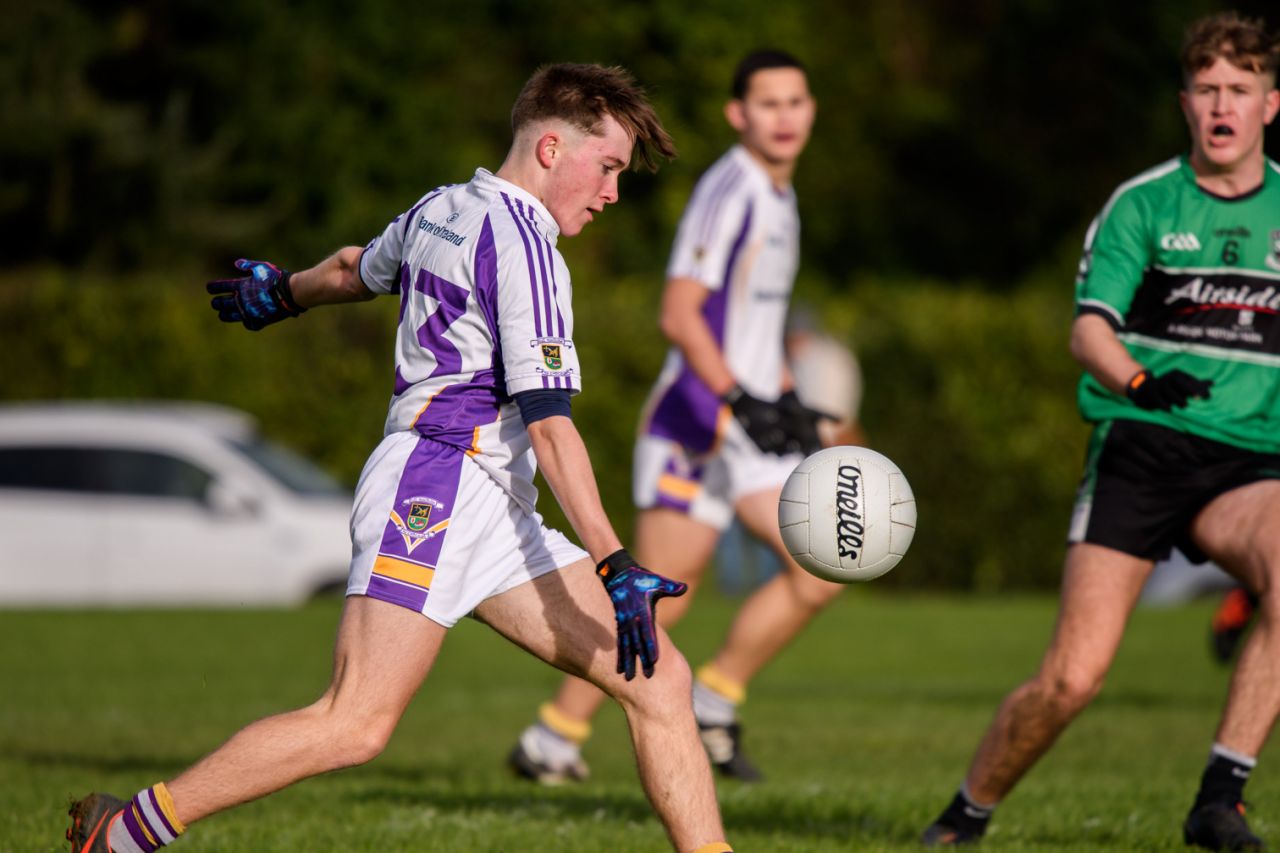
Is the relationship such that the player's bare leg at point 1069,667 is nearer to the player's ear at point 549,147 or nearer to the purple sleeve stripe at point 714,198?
the player's ear at point 549,147

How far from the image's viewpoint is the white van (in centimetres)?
1783

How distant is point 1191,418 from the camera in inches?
237

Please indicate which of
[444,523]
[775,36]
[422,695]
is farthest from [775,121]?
[775,36]

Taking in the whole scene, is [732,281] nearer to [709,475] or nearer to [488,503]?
[709,475]

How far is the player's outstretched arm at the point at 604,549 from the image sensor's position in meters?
4.52

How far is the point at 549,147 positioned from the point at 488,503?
1.00 meters

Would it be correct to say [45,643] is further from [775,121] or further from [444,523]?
[444,523]

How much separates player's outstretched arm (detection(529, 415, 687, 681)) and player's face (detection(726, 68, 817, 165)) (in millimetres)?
3802

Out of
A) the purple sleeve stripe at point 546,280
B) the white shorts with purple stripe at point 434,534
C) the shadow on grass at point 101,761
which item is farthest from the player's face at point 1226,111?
the shadow on grass at point 101,761

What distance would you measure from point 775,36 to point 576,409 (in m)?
14.9

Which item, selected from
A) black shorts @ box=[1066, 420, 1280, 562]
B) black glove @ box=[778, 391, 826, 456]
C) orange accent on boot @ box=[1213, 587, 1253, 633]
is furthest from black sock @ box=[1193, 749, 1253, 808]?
orange accent on boot @ box=[1213, 587, 1253, 633]

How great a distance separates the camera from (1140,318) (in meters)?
6.19

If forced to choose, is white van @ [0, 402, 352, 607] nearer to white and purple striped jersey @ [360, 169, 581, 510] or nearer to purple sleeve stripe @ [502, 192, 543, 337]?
white and purple striped jersey @ [360, 169, 581, 510]

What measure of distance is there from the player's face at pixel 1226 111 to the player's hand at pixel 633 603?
8.70ft
